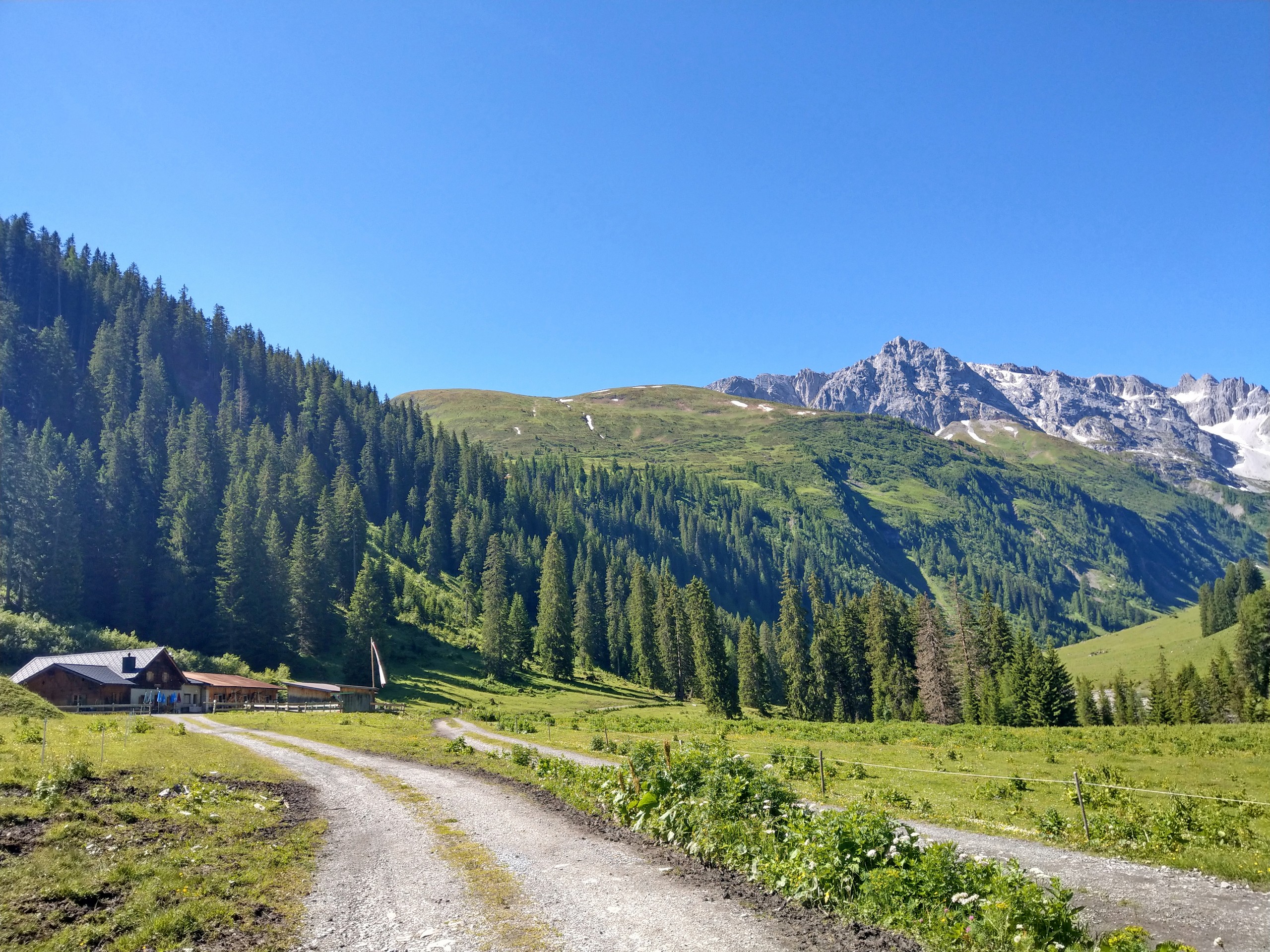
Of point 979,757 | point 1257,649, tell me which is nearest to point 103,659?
point 979,757

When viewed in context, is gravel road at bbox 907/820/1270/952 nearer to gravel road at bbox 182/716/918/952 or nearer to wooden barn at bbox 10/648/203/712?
gravel road at bbox 182/716/918/952

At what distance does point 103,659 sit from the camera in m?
72.6

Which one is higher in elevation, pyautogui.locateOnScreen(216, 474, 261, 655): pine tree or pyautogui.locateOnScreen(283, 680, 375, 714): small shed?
pyautogui.locateOnScreen(216, 474, 261, 655): pine tree

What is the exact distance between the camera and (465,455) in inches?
7820

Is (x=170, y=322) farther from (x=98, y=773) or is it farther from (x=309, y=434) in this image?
(x=98, y=773)

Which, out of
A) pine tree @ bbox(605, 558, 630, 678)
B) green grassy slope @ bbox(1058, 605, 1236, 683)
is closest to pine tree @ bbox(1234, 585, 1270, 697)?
green grassy slope @ bbox(1058, 605, 1236, 683)

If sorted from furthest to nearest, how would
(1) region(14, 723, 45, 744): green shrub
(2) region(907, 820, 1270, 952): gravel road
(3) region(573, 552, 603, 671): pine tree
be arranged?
(3) region(573, 552, 603, 671): pine tree
(1) region(14, 723, 45, 744): green shrub
(2) region(907, 820, 1270, 952): gravel road

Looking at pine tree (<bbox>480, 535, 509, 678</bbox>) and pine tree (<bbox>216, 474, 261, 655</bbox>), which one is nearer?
pine tree (<bbox>216, 474, 261, 655</bbox>)

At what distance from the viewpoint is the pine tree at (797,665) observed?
90062 millimetres

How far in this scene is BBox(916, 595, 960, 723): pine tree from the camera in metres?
75.8

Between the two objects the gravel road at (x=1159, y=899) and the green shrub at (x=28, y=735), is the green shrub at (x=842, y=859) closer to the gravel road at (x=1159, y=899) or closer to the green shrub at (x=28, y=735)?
the gravel road at (x=1159, y=899)

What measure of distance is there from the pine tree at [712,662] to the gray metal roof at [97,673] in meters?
62.1

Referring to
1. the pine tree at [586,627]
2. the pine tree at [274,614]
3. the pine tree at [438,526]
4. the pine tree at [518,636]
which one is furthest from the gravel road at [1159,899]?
the pine tree at [438,526]

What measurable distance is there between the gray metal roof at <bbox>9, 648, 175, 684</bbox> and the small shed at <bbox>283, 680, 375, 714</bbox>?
14.7 meters
